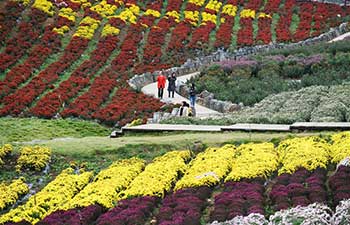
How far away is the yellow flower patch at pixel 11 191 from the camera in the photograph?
77.5ft

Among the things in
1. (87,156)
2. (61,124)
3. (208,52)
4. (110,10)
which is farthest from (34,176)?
(110,10)

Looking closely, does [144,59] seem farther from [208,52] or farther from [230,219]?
[230,219]

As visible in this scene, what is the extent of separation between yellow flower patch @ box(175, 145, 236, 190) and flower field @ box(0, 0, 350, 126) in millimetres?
14551

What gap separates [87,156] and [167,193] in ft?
19.2

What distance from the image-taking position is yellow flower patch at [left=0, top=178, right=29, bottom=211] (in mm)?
23609

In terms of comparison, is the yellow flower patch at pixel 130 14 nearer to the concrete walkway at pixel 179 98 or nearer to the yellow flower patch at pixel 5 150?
the concrete walkway at pixel 179 98

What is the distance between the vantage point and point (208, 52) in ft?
185

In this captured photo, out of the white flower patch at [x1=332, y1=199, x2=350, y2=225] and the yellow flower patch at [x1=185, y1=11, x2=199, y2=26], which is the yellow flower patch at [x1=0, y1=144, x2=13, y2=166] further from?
the yellow flower patch at [x1=185, y1=11, x2=199, y2=26]

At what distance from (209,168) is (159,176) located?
56.1 inches

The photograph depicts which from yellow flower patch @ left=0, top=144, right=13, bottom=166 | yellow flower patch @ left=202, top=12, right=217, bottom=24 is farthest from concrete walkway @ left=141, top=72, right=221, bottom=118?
yellow flower patch @ left=0, top=144, right=13, bottom=166

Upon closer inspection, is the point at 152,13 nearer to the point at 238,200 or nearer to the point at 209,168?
the point at 209,168

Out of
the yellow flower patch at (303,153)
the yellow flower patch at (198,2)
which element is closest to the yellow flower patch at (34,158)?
the yellow flower patch at (303,153)

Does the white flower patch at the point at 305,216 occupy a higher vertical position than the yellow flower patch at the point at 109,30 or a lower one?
lower

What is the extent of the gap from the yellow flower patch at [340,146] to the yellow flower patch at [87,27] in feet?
107
